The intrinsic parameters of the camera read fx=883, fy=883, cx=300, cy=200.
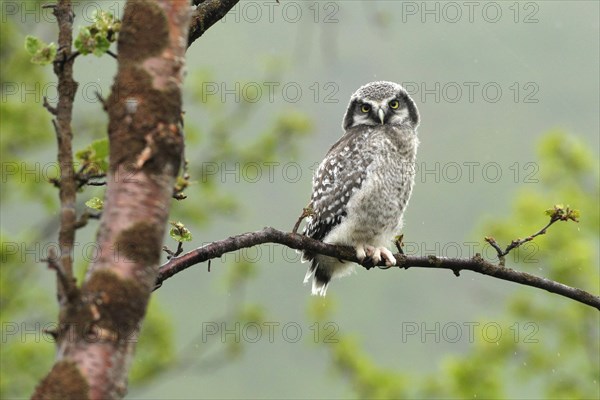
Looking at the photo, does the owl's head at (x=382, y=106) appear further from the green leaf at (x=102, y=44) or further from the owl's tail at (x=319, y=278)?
the green leaf at (x=102, y=44)

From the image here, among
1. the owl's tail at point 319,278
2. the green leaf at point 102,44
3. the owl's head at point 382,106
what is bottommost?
the green leaf at point 102,44

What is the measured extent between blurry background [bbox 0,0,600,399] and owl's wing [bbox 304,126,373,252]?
958 millimetres

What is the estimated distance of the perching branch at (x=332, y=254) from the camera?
3.14 m

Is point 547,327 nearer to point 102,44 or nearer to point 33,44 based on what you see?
point 102,44

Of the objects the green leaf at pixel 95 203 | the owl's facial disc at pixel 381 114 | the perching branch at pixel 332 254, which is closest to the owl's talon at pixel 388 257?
the perching branch at pixel 332 254

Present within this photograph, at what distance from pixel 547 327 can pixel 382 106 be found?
11.7 m

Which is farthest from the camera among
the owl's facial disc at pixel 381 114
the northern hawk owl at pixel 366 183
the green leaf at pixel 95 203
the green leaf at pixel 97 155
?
the owl's facial disc at pixel 381 114

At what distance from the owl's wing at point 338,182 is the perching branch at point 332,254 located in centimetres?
207

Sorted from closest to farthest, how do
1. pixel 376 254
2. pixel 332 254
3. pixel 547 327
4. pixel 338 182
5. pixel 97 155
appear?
pixel 97 155 → pixel 332 254 → pixel 376 254 → pixel 338 182 → pixel 547 327

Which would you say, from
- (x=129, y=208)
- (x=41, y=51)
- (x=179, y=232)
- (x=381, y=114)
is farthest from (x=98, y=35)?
(x=381, y=114)

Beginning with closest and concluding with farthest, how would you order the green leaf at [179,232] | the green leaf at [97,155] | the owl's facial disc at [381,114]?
the green leaf at [97,155] → the green leaf at [179,232] → the owl's facial disc at [381,114]

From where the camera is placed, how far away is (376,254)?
615 centimetres

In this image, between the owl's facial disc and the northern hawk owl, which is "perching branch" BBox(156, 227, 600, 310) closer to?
the northern hawk owl

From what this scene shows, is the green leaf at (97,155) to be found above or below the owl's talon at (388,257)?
below
